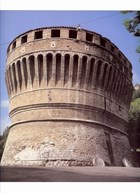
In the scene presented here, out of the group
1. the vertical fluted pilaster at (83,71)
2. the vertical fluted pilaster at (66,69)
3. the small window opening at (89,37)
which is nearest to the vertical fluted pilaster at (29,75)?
the vertical fluted pilaster at (66,69)

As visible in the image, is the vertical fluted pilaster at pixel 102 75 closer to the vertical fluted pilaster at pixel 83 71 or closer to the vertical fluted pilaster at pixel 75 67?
the vertical fluted pilaster at pixel 83 71

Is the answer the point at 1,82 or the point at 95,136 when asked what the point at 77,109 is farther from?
the point at 1,82

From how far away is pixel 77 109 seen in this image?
719 cm

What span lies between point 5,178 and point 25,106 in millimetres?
2978

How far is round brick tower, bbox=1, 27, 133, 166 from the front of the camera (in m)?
6.67

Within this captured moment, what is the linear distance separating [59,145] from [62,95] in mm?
1174

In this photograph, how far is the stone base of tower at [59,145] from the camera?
656cm

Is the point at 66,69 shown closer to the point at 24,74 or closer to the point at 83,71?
the point at 83,71

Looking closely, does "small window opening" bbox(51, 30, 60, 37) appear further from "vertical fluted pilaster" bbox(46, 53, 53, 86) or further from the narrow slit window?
"vertical fluted pilaster" bbox(46, 53, 53, 86)

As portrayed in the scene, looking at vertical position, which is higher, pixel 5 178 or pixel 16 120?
pixel 16 120

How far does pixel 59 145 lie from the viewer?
6.75 meters

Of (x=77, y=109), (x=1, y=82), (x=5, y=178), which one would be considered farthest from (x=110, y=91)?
(x=5, y=178)

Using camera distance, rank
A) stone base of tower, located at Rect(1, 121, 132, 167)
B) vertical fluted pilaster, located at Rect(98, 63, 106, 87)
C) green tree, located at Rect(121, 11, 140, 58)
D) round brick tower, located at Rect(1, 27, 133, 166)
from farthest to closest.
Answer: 1. vertical fluted pilaster, located at Rect(98, 63, 106, 87)
2. round brick tower, located at Rect(1, 27, 133, 166)
3. stone base of tower, located at Rect(1, 121, 132, 167)
4. green tree, located at Rect(121, 11, 140, 58)

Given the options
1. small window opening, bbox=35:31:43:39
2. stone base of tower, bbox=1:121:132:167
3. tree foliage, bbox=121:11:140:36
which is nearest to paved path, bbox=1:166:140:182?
stone base of tower, bbox=1:121:132:167
